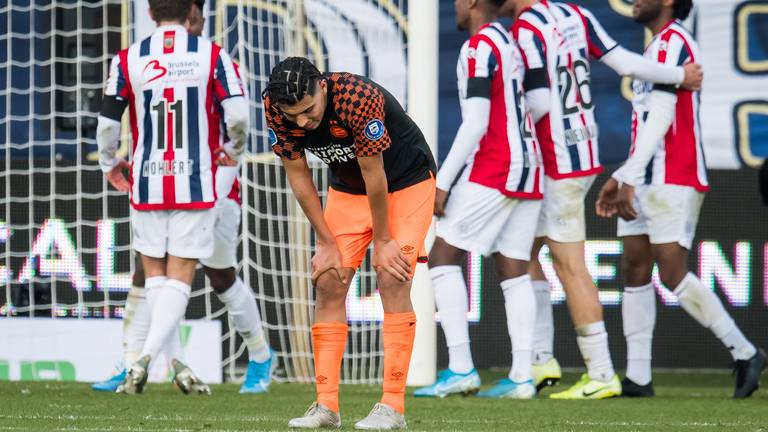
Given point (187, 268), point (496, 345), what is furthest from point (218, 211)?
point (496, 345)

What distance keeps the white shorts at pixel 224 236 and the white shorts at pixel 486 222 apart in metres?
0.95

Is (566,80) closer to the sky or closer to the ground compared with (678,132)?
closer to the sky

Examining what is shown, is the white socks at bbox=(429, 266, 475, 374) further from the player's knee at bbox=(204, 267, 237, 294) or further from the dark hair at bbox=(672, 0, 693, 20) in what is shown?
the dark hair at bbox=(672, 0, 693, 20)

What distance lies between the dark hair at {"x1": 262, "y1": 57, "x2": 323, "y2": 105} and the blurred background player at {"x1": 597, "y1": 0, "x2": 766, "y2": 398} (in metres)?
2.68

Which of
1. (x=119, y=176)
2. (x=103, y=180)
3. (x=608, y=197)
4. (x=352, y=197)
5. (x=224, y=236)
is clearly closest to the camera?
(x=352, y=197)

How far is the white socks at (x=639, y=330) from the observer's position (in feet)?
20.6

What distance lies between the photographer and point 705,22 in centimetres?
811

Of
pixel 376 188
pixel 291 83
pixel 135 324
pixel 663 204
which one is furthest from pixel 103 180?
pixel 291 83

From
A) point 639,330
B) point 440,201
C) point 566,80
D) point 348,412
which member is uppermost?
point 566,80

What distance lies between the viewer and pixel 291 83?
3.78 meters

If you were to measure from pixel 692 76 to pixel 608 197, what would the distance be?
26.7 inches

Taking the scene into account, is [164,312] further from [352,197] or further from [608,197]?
[608,197]

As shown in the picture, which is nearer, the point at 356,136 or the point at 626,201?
the point at 356,136

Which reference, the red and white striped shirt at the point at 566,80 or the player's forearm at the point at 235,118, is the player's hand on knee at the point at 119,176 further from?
the red and white striped shirt at the point at 566,80
